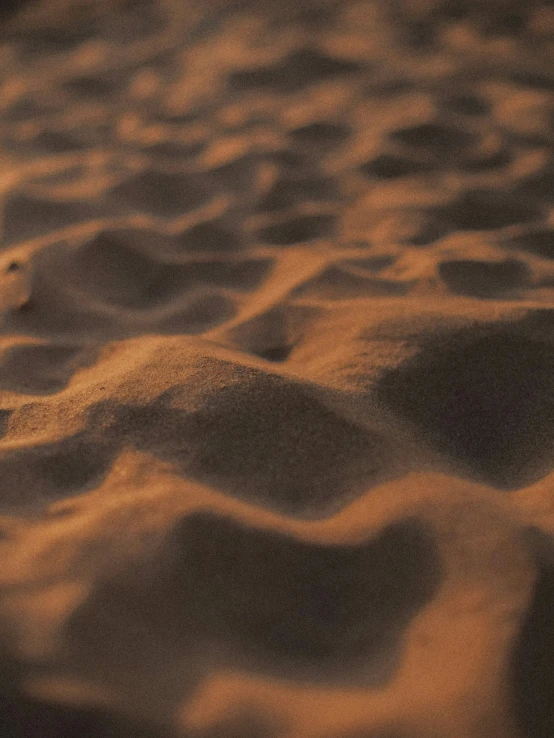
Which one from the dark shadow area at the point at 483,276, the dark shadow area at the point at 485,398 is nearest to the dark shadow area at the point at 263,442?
the dark shadow area at the point at 485,398

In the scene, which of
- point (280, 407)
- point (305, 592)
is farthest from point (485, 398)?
point (305, 592)

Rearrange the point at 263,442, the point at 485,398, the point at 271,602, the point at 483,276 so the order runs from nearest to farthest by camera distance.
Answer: the point at 271,602
the point at 263,442
the point at 485,398
the point at 483,276

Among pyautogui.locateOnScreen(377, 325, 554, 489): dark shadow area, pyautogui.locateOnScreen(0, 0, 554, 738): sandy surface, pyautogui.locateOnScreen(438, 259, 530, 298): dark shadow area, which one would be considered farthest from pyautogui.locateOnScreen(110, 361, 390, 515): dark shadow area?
pyautogui.locateOnScreen(438, 259, 530, 298): dark shadow area

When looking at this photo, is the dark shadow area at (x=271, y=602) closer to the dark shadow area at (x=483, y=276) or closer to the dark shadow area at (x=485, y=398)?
the dark shadow area at (x=485, y=398)

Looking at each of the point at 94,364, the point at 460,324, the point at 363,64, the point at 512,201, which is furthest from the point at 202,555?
the point at 363,64

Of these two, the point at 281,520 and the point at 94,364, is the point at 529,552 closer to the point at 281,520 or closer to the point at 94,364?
the point at 281,520

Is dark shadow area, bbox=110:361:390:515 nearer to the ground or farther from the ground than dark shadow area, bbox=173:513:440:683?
farther from the ground

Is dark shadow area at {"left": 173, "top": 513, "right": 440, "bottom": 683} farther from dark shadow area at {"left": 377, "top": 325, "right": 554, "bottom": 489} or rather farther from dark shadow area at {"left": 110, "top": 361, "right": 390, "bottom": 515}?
dark shadow area at {"left": 377, "top": 325, "right": 554, "bottom": 489}

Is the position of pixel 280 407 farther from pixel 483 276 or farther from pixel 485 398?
pixel 483 276

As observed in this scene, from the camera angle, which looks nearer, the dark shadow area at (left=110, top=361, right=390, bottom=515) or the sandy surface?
the sandy surface
